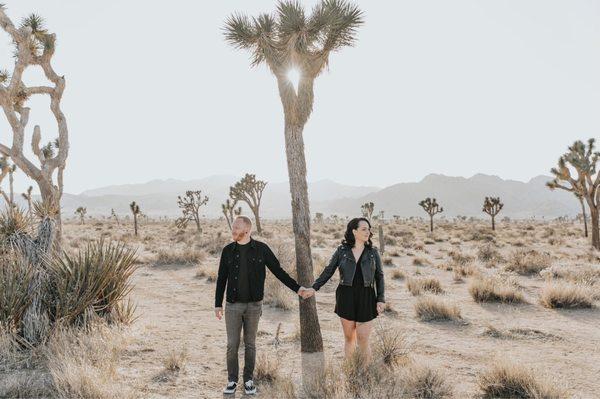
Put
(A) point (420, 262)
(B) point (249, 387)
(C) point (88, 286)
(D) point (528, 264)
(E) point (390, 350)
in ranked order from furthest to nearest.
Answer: (A) point (420, 262)
(D) point (528, 264)
(C) point (88, 286)
(E) point (390, 350)
(B) point (249, 387)

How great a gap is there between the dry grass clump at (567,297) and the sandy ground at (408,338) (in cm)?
22

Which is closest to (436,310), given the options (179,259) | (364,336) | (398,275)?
(364,336)

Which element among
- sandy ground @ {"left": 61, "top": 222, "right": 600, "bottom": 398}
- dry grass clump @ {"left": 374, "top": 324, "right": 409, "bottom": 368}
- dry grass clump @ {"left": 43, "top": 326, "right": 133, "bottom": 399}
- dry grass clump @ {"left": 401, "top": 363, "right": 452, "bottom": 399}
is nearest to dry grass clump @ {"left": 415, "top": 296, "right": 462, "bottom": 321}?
sandy ground @ {"left": 61, "top": 222, "right": 600, "bottom": 398}

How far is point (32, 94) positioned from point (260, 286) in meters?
12.5

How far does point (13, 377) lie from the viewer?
4.71 metres

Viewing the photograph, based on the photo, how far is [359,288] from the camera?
507 cm

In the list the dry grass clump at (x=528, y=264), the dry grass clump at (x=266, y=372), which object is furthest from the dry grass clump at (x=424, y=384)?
the dry grass clump at (x=528, y=264)

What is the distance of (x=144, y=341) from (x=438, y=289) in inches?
317

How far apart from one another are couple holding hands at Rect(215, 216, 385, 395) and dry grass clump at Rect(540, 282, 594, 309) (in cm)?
651

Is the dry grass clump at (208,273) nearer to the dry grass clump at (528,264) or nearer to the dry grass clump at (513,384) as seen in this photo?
the dry grass clump at (513,384)

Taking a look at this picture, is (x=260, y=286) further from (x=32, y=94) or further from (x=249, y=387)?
(x=32, y=94)

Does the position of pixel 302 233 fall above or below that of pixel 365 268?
above

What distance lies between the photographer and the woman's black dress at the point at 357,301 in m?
5.02

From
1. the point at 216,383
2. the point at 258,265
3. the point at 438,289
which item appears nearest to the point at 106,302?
the point at 216,383
